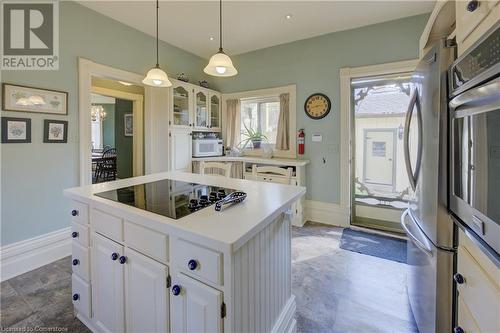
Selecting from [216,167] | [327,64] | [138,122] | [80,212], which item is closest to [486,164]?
[80,212]

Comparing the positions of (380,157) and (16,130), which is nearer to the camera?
(16,130)

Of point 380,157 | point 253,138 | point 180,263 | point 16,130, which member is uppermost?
point 253,138

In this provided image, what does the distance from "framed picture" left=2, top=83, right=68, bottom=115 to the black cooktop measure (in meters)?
1.55

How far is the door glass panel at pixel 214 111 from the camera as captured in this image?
4250 millimetres

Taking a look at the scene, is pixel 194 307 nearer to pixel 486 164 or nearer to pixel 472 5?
pixel 486 164

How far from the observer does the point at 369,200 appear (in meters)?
3.58

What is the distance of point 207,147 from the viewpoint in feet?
13.1

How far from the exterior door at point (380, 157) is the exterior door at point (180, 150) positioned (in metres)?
2.71

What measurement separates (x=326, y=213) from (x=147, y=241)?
2930 millimetres

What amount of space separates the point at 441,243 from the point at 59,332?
92.3 inches

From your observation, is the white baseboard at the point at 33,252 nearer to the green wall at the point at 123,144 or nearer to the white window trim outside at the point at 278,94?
the white window trim outside at the point at 278,94

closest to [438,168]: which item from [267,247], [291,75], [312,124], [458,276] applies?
[458,276]

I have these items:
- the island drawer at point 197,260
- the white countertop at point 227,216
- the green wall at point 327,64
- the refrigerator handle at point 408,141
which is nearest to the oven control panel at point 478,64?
the refrigerator handle at point 408,141

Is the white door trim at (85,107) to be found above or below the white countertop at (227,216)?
above
